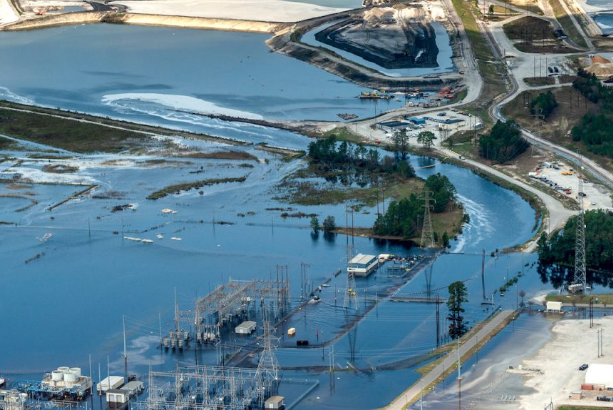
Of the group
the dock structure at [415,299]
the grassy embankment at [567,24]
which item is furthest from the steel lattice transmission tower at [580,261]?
the grassy embankment at [567,24]

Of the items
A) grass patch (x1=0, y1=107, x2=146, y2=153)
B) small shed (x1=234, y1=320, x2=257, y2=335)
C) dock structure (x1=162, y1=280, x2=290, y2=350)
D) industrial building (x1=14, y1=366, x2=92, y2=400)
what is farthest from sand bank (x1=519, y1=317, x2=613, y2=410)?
grass patch (x1=0, y1=107, x2=146, y2=153)

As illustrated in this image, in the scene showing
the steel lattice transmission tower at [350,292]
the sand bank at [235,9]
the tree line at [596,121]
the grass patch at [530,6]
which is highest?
the grass patch at [530,6]

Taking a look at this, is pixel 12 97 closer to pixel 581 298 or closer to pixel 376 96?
pixel 376 96

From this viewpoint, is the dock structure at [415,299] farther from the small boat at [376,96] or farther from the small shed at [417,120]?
the small boat at [376,96]

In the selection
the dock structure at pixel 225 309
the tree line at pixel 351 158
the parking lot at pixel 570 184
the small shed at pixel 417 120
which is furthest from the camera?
the small shed at pixel 417 120

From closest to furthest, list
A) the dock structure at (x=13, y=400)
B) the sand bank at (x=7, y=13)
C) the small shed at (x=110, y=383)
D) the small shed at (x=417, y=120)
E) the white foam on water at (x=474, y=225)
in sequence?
1. the dock structure at (x=13, y=400)
2. the small shed at (x=110, y=383)
3. the white foam on water at (x=474, y=225)
4. the small shed at (x=417, y=120)
5. the sand bank at (x=7, y=13)

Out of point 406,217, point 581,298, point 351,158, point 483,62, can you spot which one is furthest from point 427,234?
point 483,62

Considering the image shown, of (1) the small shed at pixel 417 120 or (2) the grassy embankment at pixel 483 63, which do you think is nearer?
(1) the small shed at pixel 417 120

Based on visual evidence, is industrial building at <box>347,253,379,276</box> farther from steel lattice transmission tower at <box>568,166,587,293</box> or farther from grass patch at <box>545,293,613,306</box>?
steel lattice transmission tower at <box>568,166,587,293</box>
